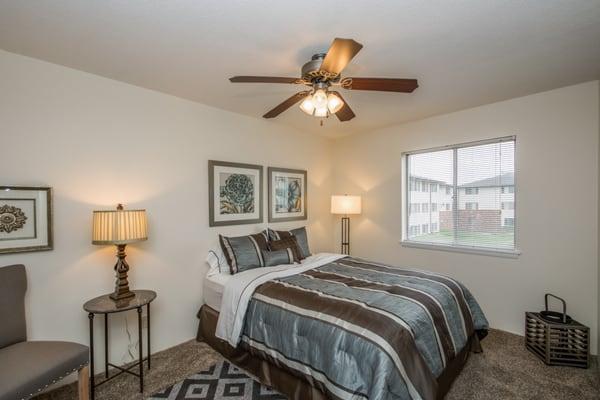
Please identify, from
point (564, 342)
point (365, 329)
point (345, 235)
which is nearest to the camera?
point (365, 329)

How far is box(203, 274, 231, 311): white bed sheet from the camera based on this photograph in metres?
2.68

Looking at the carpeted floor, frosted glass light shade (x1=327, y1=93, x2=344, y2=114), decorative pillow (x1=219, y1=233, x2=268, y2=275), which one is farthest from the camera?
decorative pillow (x1=219, y1=233, x2=268, y2=275)

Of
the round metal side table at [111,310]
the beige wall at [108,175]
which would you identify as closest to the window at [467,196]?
the beige wall at [108,175]

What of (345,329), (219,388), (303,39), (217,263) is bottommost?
(219,388)

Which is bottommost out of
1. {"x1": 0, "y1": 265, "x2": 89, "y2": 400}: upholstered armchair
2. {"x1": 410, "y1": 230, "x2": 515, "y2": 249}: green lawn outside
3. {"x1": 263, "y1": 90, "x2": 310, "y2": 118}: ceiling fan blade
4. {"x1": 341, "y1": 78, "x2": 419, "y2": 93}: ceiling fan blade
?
{"x1": 0, "y1": 265, "x2": 89, "y2": 400}: upholstered armchair

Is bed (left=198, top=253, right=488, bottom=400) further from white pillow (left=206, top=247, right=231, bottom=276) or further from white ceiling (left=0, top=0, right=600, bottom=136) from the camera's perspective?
white ceiling (left=0, top=0, right=600, bottom=136)

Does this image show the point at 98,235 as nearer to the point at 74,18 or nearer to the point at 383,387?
the point at 74,18

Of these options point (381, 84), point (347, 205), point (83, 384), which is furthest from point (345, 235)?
point (83, 384)

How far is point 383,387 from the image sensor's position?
1479mm

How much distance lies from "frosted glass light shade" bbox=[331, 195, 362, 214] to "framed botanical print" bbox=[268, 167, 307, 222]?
0.47m

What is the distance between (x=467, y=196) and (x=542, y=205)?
70 centimetres

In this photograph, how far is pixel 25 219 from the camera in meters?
2.03

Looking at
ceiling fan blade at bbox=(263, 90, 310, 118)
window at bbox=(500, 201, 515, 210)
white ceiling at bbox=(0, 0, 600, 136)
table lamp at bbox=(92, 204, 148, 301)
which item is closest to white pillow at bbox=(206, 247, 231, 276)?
table lamp at bbox=(92, 204, 148, 301)

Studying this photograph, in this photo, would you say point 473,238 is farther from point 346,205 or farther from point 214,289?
point 214,289
